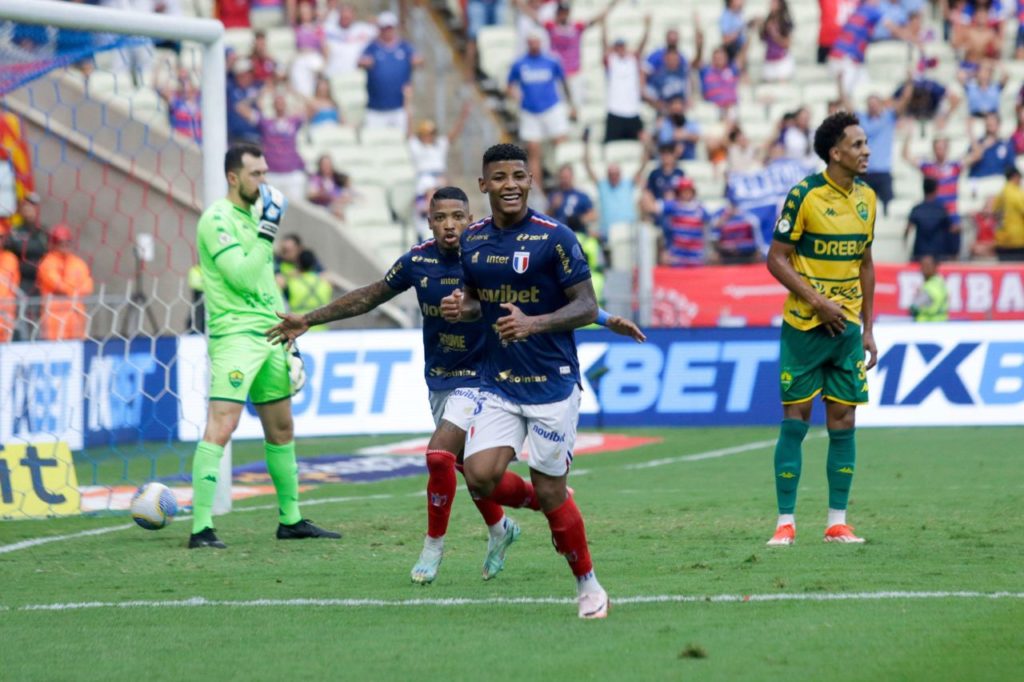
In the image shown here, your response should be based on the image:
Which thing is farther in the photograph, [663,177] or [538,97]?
[538,97]

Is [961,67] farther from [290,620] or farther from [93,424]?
[290,620]

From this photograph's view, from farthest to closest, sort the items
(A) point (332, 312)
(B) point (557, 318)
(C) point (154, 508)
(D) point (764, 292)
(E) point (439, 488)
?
(D) point (764, 292), (C) point (154, 508), (A) point (332, 312), (E) point (439, 488), (B) point (557, 318)

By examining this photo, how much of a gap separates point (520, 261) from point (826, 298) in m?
2.59

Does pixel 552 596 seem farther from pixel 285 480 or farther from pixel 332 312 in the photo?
pixel 285 480

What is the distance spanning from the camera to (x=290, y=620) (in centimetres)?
745

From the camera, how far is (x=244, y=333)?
10195mm

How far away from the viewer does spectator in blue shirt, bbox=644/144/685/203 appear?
2238cm

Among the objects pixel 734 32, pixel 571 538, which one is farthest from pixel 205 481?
pixel 734 32

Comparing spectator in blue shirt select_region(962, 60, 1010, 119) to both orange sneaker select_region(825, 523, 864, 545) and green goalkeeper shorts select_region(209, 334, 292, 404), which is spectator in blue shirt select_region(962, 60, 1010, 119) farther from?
green goalkeeper shorts select_region(209, 334, 292, 404)

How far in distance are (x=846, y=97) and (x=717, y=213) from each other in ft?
12.5

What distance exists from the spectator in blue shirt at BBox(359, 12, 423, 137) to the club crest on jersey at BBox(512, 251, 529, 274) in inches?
660

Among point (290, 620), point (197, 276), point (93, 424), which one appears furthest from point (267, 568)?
point (197, 276)

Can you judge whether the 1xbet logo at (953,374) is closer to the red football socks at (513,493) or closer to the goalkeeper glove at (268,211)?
the goalkeeper glove at (268,211)

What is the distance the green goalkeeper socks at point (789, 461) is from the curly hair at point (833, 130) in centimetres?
148
